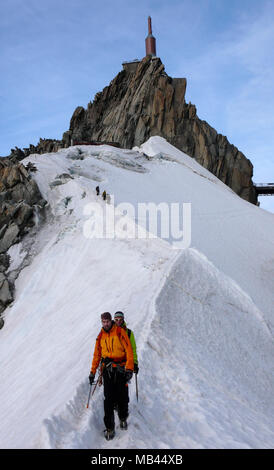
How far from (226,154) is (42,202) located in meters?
44.4

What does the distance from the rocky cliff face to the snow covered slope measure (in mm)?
33037

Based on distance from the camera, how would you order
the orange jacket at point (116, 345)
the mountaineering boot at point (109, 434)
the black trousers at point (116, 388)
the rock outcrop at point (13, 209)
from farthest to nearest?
the rock outcrop at point (13, 209) → the orange jacket at point (116, 345) → the black trousers at point (116, 388) → the mountaineering boot at point (109, 434)

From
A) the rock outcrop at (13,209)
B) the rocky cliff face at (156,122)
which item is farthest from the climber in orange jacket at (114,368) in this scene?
the rocky cliff face at (156,122)

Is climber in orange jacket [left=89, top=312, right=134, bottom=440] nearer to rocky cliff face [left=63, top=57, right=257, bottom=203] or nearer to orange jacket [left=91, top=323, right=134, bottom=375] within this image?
orange jacket [left=91, top=323, right=134, bottom=375]

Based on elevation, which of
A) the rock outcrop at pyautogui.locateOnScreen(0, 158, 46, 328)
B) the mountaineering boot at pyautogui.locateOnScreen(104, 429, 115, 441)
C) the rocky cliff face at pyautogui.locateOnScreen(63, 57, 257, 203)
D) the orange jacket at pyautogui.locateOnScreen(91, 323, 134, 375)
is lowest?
the mountaineering boot at pyautogui.locateOnScreen(104, 429, 115, 441)

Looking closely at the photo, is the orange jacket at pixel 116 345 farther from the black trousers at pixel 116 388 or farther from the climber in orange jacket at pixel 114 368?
the black trousers at pixel 116 388


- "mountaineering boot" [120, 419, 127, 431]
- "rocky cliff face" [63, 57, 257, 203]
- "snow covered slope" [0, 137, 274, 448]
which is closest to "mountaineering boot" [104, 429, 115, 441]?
"snow covered slope" [0, 137, 274, 448]

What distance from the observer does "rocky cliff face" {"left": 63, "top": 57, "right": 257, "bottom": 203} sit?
54250 mm

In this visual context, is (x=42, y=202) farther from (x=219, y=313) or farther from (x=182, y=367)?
(x=182, y=367)

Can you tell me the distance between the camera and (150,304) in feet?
34.1

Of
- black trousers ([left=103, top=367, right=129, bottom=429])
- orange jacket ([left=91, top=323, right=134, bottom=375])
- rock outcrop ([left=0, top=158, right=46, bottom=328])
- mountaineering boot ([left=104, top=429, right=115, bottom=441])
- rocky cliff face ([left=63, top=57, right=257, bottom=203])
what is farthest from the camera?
rocky cliff face ([left=63, top=57, right=257, bottom=203])

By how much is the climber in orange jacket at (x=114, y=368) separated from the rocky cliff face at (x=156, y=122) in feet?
156

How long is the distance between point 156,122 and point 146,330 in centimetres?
4923

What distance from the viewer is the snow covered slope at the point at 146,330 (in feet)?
20.2
